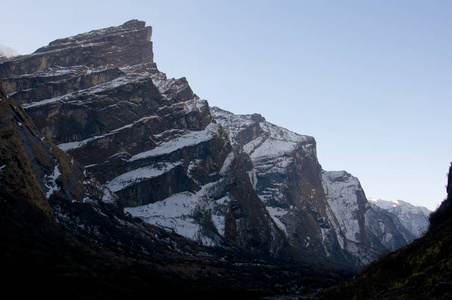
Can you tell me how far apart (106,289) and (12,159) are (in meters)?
79.6

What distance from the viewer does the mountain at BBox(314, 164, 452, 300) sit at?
1886 inches

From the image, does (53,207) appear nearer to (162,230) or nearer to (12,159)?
(12,159)

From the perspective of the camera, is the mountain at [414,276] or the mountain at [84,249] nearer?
the mountain at [414,276]

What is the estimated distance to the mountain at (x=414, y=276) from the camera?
47897mm

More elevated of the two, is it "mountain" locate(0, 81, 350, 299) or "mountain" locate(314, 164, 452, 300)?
"mountain" locate(0, 81, 350, 299)

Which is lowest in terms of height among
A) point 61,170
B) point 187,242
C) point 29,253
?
point 29,253

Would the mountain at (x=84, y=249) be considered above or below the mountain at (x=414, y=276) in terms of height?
above

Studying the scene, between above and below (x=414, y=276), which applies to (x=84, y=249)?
above

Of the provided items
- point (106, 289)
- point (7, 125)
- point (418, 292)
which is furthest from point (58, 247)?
point (7, 125)

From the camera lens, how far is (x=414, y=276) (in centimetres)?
5538

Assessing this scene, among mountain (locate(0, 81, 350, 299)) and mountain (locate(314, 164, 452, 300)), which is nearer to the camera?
mountain (locate(314, 164, 452, 300))

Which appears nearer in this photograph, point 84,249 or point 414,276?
point 414,276

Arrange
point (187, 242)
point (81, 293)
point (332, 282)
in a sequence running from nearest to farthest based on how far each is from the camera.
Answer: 1. point (81, 293)
2. point (332, 282)
3. point (187, 242)

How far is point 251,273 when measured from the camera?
148 meters
